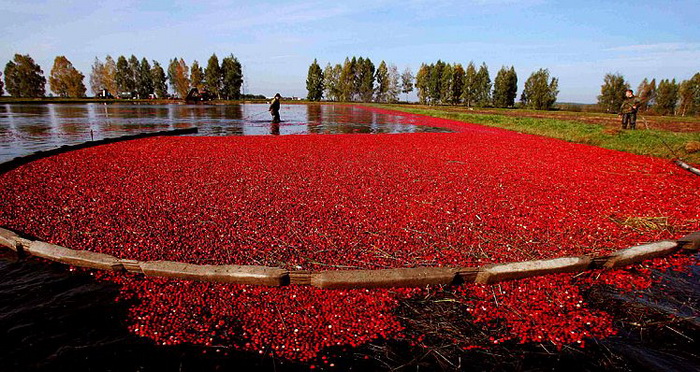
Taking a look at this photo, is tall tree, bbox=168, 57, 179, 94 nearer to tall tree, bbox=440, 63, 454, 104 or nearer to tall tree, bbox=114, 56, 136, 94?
tall tree, bbox=114, 56, 136, 94

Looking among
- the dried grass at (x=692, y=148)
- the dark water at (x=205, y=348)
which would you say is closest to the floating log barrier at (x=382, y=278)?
the dark water at (x=205, y=348)

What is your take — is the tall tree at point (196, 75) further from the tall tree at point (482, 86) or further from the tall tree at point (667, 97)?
the tall tree at point (667, 97)

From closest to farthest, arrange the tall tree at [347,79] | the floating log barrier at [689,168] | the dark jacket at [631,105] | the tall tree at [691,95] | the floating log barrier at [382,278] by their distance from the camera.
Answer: the floating log barrier at [382,278]
the floating log barrier at [689,168]
the dark jacket at [631,105]
the tall tree at [691,95]
the tall tree at [347,79]

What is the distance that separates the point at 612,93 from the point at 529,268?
88861 millimetres

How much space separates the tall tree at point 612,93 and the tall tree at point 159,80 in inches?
4932

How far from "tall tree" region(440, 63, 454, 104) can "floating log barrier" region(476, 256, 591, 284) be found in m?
94.2

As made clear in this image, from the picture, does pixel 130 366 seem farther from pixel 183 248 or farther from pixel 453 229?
pixel 453 229

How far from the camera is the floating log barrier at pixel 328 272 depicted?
4016mm

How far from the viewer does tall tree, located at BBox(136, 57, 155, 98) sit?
10485 centimetres

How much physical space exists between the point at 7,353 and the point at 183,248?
2114mm

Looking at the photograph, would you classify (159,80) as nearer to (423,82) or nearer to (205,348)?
(423,82)

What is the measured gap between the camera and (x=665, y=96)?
6812 centimetres

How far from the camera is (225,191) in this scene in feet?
25.5

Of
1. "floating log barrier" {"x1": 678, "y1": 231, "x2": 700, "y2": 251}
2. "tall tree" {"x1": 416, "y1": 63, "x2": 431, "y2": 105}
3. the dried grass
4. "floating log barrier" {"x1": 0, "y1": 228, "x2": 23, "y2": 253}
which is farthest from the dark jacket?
"tall tree" {"x1": 416, "y1": 63, "x2": 431, "y2": 105}
